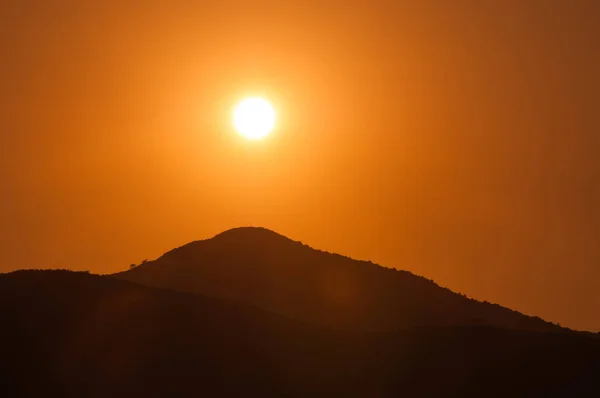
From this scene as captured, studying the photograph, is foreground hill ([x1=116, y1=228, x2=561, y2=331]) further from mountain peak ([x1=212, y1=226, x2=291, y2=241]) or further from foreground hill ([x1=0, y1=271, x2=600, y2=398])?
foreground hill ([x1=0, y1=271, x2=600, y2=398])

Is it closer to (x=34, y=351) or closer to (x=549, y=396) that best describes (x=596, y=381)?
(x=549, y=396)

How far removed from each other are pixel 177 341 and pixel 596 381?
58.4 feet

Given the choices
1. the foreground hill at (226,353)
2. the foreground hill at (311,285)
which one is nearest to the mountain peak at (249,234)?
the foreground hill at (311,285)

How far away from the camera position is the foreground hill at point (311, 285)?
6006cm

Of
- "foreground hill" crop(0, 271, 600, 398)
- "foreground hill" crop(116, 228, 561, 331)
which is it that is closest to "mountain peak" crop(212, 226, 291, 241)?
"foreground hill" crop(116, 228, 561, 331)

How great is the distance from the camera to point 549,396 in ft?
115

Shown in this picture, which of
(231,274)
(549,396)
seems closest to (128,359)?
(549,396)

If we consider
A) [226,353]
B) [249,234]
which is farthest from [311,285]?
[226,353]

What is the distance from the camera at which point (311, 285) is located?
62.5 meters

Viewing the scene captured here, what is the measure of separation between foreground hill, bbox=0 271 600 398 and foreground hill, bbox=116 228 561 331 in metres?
17.7

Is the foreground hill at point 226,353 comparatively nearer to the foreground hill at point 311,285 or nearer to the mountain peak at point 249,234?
the foreground hill at point 311,285

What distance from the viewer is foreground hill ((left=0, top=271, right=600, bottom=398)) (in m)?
35.4

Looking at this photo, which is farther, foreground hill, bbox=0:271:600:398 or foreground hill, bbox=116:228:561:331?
foreground hill, bbox=116:228:561:331

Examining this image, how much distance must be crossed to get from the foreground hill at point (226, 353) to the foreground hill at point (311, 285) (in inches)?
695
